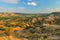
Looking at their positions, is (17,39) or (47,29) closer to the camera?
(17,39)

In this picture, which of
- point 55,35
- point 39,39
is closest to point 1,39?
point 39,39

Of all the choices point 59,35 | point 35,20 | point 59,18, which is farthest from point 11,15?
point 59,35

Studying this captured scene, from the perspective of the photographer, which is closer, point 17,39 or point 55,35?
point 17,39

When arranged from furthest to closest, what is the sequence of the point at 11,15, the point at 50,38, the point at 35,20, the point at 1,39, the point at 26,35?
the point at 11,15, the point at 35,20, the point at 26,35, the point at 50,38, the point at 1,39

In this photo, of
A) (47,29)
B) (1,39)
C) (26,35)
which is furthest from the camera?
(47,29)

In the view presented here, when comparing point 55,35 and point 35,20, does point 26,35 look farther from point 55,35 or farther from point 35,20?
point 35,20

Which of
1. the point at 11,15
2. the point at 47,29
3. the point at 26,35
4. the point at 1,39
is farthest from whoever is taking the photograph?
the point at 11,15

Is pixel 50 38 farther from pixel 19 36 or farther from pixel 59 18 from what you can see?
pixel 59 18

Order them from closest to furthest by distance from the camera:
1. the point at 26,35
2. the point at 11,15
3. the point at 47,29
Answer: the point at 26,35 < the point at 47,29 < the point at 11,15
